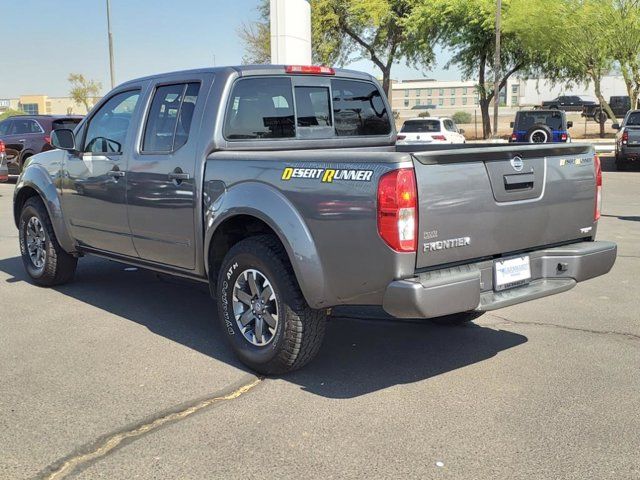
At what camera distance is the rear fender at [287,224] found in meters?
3.97

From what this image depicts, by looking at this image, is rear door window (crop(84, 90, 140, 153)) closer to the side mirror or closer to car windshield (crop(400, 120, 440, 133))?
the side mirror

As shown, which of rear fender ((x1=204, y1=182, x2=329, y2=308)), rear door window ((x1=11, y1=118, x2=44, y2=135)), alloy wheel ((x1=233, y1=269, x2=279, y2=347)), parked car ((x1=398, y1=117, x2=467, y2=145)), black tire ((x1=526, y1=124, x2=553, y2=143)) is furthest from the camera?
parked car ((x1=398, y1=117, x2=467, y2=145))

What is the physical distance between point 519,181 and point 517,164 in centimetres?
10

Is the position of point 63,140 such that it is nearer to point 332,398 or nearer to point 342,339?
point 342,339

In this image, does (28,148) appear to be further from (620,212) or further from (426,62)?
(426,62)

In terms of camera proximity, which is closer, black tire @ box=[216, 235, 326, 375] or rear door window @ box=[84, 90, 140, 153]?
black tire @ box=[216, 235, 326, 375]

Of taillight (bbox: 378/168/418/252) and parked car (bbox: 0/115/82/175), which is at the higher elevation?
parked car (bbox: 0/115/82/175)

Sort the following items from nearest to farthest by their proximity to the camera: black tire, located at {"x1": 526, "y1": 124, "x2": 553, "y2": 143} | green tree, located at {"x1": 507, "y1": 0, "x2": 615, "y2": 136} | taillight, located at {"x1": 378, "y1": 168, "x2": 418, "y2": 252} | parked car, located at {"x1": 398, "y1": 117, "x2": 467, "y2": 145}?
taillight, located at {"x1": 378, "y1": 168, "x2": 418, "y2": 252} → black tire, located at {"x1": 526, "y1": 124, "x2": 553, "y2": 143} → parked car, located at {"x1": 398, "y1": 117, "x2": 467, "y2": 145} → green tree, located at {"x1": 507, "y1": 0, "x2": 615, "y2": 136}

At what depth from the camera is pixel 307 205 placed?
Answer: 398 cm

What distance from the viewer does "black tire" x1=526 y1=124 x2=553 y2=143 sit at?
2016cm

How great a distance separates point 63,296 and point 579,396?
15.5 ft

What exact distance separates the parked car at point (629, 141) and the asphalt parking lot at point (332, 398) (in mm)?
14229

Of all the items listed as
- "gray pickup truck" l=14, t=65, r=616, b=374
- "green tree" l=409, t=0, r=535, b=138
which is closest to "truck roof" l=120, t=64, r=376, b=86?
"gray pickup truck" l=14, t=65, r=616, b=374

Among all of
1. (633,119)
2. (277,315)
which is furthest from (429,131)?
(277,315)
